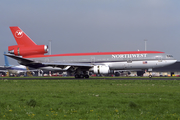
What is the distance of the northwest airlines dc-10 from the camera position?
40.8m

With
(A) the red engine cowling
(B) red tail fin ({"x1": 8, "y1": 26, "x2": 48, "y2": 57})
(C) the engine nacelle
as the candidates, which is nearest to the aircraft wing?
(C) the engine nacelle

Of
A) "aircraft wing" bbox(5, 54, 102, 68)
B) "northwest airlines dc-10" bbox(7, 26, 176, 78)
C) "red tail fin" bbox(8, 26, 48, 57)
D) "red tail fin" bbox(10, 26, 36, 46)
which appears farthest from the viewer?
"red tail fin" bbox(10, 26, 36, 46)

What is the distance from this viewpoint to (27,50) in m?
45.0

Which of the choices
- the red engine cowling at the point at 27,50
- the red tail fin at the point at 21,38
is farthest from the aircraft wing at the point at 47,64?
the red tail fin at the point at 21,38

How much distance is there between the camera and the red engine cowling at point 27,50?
4438 cm

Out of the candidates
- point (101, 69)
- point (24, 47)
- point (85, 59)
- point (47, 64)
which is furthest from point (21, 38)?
point (101, 69)

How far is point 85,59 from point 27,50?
10955mm

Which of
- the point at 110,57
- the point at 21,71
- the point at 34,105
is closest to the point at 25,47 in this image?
the point at 110,57

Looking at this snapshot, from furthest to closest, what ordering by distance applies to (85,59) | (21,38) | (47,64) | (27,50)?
(21,38) → (27,50) → (85,59) → (47,64)

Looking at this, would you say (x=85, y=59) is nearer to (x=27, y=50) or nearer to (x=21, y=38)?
(x=27, y=50)

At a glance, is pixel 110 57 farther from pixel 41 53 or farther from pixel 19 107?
pixel 19 107

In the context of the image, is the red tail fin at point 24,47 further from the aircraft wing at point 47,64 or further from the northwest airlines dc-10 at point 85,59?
the aircraft wing at point 47,64

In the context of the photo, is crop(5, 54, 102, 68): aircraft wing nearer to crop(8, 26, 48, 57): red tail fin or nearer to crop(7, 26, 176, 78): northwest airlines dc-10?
crop(7, 26, 176, 78): northwest airlines dc-10

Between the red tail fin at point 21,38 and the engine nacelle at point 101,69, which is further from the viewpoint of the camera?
the red tail fin at point 21,38
